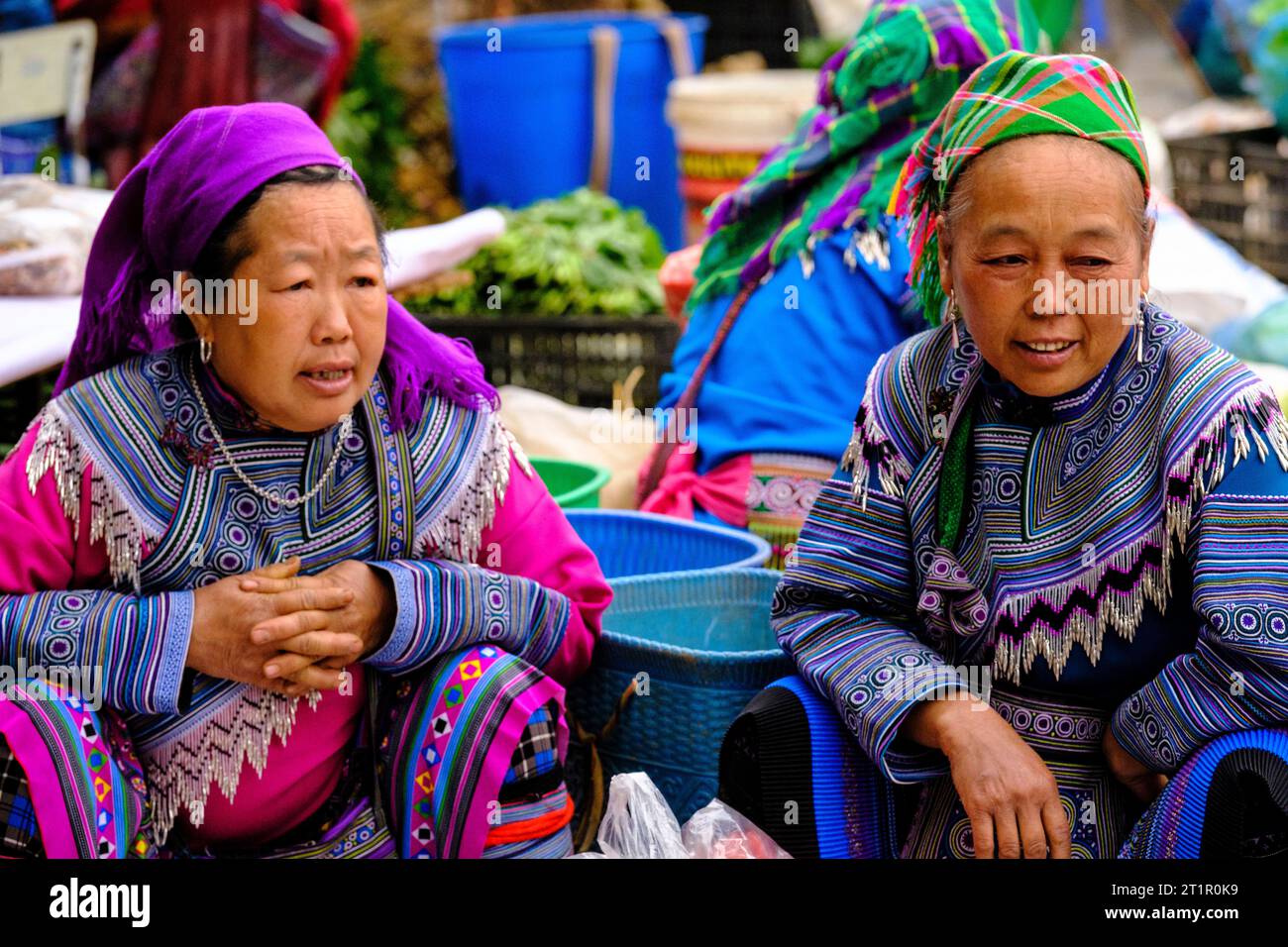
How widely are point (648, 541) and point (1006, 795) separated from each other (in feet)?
3.95

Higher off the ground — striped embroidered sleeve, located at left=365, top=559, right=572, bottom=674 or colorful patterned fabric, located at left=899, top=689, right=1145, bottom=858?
striped embroidered sleeve, located at left=365, top=559, right=572, bottom=674

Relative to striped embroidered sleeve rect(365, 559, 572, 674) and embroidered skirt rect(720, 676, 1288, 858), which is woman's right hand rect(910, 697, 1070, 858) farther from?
striped embroidered sleeve rect(365, 559, 572, 674)

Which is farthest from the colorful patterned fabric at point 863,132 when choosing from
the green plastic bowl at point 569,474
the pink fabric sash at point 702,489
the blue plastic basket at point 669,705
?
the blue plastic basket at point 669,705

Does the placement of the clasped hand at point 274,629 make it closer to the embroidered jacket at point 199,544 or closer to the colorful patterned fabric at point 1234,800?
the embroidered jacket at point 199,544

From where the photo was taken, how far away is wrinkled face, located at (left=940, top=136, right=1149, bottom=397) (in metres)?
1.96

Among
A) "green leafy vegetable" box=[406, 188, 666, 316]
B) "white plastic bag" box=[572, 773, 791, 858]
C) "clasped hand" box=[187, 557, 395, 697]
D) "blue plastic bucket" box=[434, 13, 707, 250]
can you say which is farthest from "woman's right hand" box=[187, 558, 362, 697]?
"blue plastic bucket" box=[434, 13, 707, 250]

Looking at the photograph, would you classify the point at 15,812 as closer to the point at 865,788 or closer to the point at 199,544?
the point at 199,544

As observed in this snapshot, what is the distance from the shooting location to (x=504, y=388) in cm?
387

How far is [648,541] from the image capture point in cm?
305

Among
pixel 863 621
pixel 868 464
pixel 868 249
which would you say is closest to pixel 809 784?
pixel 863 621

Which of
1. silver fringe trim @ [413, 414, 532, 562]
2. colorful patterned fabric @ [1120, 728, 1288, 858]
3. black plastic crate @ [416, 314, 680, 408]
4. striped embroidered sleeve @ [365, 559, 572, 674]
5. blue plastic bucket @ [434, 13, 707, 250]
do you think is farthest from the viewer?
blue plastic bucket @ [434, 13, 707, 250]

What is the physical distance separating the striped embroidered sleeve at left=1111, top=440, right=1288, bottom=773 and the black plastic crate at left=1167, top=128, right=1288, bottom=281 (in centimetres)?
324

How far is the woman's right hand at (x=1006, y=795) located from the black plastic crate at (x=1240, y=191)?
3.39 metres

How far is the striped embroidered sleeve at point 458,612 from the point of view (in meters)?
2.18
